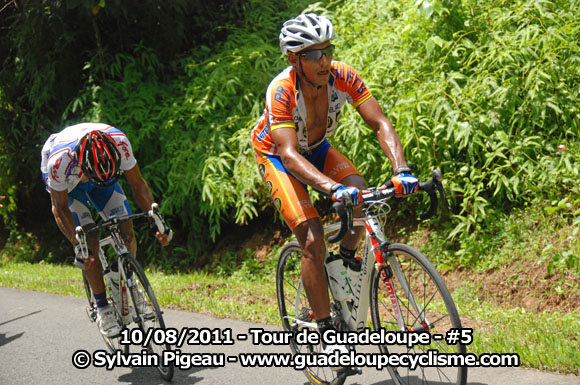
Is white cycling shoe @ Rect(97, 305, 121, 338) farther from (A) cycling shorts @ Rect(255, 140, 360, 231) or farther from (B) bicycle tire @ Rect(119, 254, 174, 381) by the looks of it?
(A) cycling shorts @ Rect(255, 140, 360, 231)

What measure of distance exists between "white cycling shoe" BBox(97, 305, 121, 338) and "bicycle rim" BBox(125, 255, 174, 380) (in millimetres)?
398

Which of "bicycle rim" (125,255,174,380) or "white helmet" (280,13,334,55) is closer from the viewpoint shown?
"white helmet" (280,13,334,55)

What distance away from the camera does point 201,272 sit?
9.81 meters

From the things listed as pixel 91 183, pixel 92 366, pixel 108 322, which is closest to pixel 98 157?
pixel 91 183

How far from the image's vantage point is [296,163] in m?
3.94

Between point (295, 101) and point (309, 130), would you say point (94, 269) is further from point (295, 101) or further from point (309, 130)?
point (295, 101)

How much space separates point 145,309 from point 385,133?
Result: 2434mm

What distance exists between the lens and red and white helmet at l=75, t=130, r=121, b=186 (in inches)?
200

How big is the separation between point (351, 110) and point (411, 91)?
2.78 feet

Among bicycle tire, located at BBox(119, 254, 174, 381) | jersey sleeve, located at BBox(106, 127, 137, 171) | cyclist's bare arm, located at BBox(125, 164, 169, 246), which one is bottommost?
bicycle tire, located at BBox(119, 254, 174, 381)

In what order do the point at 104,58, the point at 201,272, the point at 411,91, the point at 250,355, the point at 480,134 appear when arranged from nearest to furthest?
the point at 250,355
the point at 480,134
the point at 411,91
the point at 201,272
the point at 104,58

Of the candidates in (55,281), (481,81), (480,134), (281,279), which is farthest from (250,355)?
(55,281)

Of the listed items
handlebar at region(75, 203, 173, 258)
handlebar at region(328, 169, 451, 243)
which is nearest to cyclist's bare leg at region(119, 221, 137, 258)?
handlebar at region(75, 203, 173, 258)

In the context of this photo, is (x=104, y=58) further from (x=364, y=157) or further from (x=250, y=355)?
(x=250, y=355)
